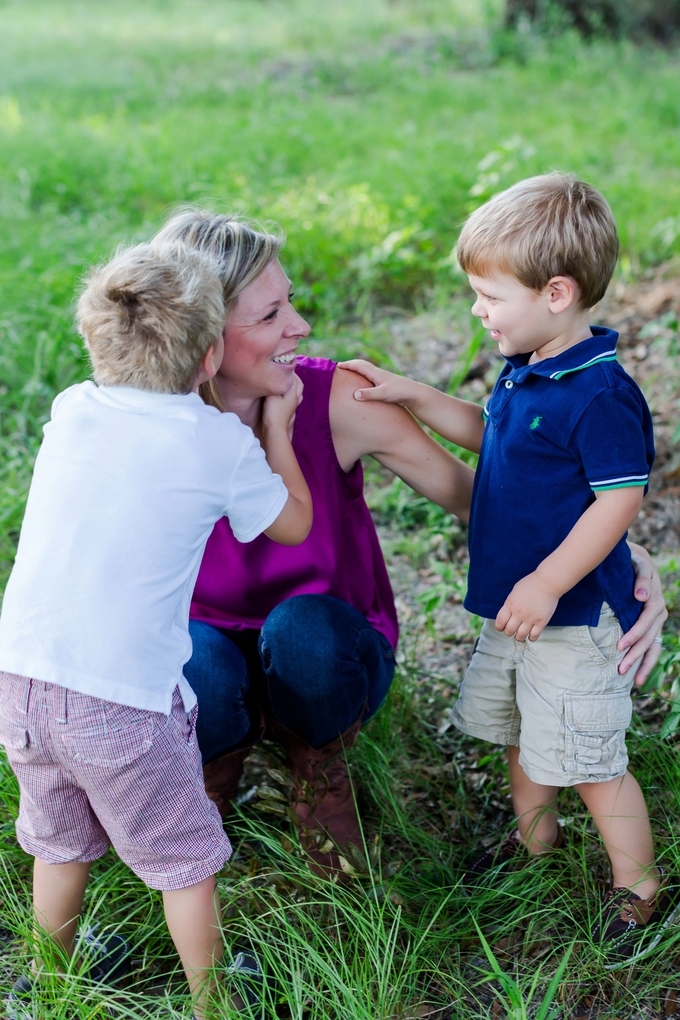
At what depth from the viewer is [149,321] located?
1.46m

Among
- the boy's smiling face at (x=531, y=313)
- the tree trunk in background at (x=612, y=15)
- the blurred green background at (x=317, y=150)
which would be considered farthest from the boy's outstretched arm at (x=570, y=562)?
the tree trunk in background at (x=612, y=15)

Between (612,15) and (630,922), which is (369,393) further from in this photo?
(612,15)

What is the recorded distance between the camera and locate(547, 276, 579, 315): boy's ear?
165 centimetres

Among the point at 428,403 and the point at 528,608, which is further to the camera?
the point at 428,403

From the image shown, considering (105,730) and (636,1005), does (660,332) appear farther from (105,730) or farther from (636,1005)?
(105,730)

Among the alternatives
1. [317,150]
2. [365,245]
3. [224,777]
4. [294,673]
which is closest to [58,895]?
[224,777]

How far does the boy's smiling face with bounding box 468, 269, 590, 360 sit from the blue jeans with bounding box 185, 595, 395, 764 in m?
0.65

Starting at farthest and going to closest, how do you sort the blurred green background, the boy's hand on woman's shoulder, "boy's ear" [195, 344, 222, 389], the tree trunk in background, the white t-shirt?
the tree trunk in background
the blurred green background
the boy's hand on woman's shoulder
"boy's ear" [195, 344, 222, 389]
the white t-shirt

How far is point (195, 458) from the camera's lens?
1.45 metres

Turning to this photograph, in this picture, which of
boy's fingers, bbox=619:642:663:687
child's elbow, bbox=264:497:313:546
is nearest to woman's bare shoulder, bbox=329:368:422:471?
child's elbow, bbox=264:497:313:546

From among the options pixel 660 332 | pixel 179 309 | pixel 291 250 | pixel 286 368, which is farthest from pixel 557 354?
pixel 291 250

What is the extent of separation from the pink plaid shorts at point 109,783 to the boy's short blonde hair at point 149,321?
1.68 ft

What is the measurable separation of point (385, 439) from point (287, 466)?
0.26m

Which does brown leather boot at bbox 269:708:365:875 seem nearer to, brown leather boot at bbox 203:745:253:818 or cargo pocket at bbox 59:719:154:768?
brown leather boot at bbox 203:745:253:818
